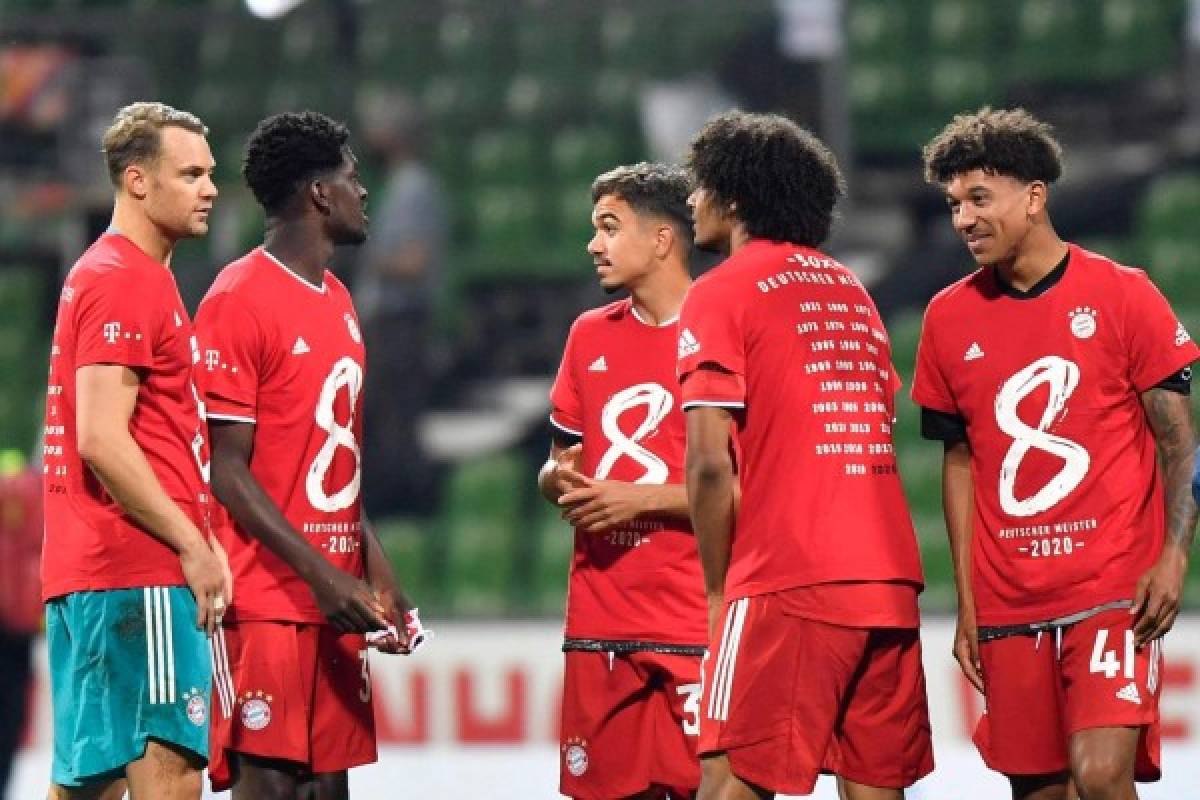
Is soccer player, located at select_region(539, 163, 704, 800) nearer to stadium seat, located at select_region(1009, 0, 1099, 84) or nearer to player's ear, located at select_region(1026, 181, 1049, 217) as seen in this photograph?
player's ear, located at select_region(1026, 181, 1049, 217)

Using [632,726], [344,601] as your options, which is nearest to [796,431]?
[344,601]

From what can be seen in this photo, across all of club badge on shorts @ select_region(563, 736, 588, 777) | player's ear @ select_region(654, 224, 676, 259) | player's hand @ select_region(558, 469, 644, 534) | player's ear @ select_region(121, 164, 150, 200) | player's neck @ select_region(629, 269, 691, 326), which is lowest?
club badge on shorts @ select_region(563, 736, 588, 777)

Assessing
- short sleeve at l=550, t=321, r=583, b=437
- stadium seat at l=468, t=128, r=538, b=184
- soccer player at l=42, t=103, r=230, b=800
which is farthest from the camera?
stadium seat at l=468, t=128, r=538, b=184

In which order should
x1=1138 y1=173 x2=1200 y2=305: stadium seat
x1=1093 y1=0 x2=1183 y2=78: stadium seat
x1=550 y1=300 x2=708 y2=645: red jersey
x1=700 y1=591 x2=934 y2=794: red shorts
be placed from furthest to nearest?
x1=1093 y1=0 x2=1183 y2=78: stadium seat
x1=1138 y1=173 x2=1200 y2=305: stadium seat
x1=550 y1=300 x2=708 y2=645: red jersey
x1=700 y1=591 x2=934 y2=794: red shorts

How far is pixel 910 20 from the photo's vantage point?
12.2 meters

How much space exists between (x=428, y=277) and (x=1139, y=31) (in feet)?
14.2

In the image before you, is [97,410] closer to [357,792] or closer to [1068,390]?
[1068,390]

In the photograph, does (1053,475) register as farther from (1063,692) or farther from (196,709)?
(196,709)

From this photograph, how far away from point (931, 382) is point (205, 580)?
1833 mm

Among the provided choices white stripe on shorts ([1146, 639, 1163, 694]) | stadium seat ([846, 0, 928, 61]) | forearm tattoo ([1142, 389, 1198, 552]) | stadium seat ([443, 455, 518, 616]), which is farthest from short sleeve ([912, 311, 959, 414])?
stadium seat ([846, 0, 928, 61])

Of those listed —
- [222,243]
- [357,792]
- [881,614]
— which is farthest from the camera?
[222,243]

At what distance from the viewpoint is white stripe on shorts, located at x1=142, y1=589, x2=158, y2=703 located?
15.0 feet

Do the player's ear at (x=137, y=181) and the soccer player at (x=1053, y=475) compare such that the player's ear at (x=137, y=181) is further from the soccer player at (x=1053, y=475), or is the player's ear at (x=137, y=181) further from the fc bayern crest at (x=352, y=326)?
the soccer player at (x=1053, y=475)

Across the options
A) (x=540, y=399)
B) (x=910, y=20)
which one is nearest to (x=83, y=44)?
(x=540, y=399)
